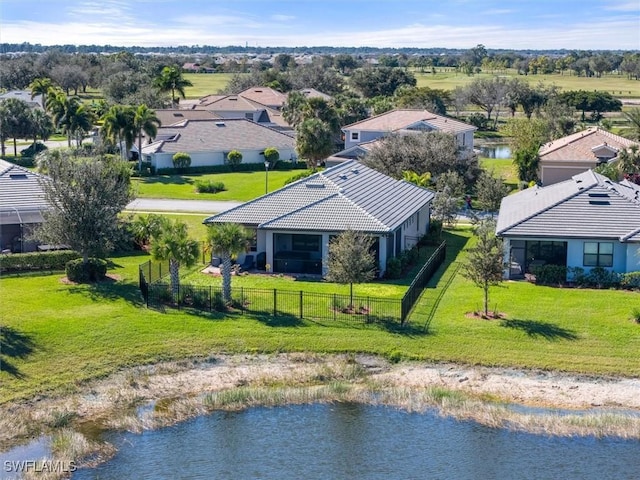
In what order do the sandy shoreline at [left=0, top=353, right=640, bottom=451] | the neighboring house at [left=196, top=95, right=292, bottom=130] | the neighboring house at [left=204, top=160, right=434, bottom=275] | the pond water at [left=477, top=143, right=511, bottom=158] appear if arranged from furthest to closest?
the neighboring house at [left=196, top=95, right=292, bottom=130] → the pond water at [left=477, top=143, right=511, bottom=158] → the neighboring house at [left=204, top=160, right=434, bottom=275] → the sandy shoreline at [left=0, top=353, right=640, bottom=451]

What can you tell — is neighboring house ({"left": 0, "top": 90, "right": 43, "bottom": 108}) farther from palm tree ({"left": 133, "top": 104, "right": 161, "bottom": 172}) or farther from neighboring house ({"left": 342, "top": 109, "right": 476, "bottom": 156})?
neighboring house ({"left": 342, "top": 109, "right": 476, "bottom": 156})

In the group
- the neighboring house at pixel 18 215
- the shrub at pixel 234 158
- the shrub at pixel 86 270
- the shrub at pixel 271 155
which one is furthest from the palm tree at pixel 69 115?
the shrub at pixel 86 270

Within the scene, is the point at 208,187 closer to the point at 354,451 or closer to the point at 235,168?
the point at 235,168

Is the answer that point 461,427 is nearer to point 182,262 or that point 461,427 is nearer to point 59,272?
point 182,262

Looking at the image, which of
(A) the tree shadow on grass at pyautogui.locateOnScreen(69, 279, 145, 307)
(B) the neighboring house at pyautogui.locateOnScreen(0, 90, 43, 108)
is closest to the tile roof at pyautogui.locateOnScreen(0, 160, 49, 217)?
(A) the tree shadow on grass at pyautogui.locateOnScreen(69, 279, 145, 307)

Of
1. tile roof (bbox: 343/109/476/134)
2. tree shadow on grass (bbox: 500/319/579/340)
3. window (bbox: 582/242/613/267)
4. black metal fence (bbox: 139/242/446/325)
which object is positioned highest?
tile roof (bbox: 343/109/476/134)

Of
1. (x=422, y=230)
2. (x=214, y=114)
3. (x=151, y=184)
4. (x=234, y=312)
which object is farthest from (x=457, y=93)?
(x=234, y=312)
